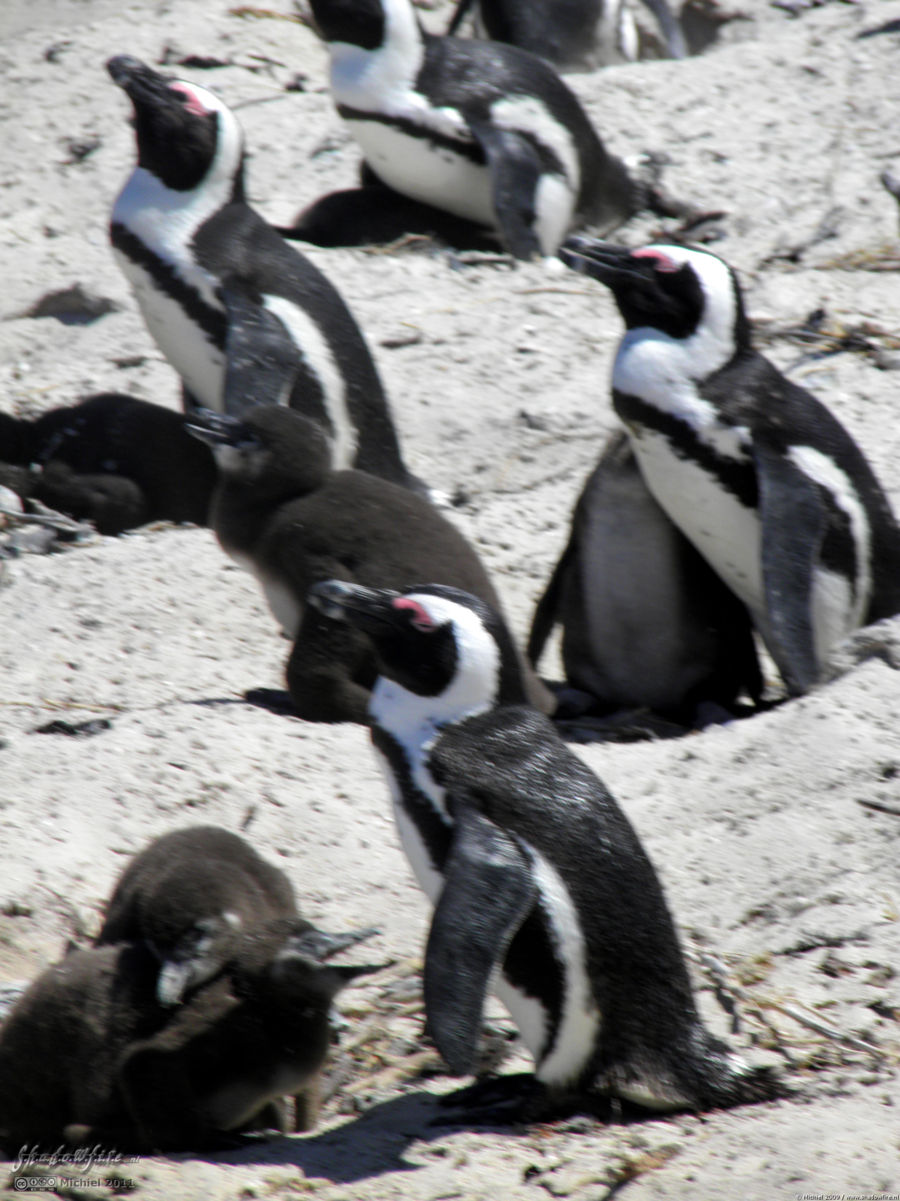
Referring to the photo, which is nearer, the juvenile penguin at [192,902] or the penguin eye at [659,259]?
the juvenile penguin at [192,902]

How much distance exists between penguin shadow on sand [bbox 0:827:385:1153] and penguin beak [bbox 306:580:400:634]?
1.68ft

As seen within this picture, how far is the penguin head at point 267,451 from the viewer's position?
4137mm

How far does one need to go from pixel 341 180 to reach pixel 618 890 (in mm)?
5035

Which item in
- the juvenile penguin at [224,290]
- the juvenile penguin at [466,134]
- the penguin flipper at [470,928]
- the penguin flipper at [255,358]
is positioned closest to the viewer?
the penguin flipper at [470,928]

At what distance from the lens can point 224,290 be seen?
507cm

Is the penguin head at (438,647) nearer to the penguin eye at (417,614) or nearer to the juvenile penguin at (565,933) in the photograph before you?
the penguin eye at (417,614)

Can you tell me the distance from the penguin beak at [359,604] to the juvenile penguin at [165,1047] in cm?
56

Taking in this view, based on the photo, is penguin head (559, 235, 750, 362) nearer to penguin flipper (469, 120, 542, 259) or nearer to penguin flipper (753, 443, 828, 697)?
penguin flipper (753, 443, 828, 697)

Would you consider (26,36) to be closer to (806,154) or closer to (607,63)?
(607,63)

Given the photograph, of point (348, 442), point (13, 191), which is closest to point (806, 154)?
point (348, 442)

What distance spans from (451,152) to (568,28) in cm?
227

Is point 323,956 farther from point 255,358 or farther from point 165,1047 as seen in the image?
point 255,358

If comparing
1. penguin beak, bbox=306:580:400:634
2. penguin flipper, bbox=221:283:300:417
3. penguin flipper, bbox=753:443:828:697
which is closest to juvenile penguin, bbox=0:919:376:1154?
penguin beak, bbox=306:580:400:634

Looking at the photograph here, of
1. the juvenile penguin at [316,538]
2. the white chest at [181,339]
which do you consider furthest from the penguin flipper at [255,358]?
the juvenile penguin at [316,538]
